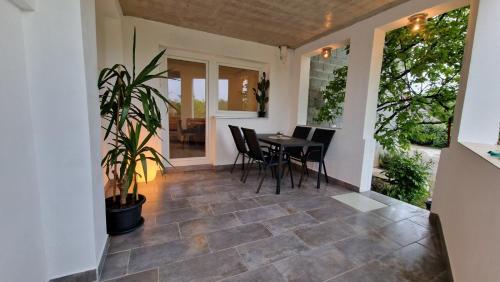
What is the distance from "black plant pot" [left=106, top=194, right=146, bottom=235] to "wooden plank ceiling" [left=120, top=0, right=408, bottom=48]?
256 centimetres

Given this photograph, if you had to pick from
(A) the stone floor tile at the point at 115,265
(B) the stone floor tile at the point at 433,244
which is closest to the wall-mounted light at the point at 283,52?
(B) the stone floor tile at the point at 433,244

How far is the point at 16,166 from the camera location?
1065 millimetres

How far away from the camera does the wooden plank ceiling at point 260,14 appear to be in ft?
9.11

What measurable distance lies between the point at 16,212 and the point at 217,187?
2.32 m

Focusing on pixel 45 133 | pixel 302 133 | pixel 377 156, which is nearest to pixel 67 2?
pixel 45 133

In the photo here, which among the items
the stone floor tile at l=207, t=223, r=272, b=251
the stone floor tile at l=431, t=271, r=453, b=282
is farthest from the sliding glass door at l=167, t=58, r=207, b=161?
A: the stone floor tile at l=431, t=271, r=453, b=282

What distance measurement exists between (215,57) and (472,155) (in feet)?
12.4

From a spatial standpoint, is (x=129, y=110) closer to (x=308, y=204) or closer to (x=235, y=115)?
(x=308, y=204)

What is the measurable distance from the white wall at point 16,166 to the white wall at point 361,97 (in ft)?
11.4

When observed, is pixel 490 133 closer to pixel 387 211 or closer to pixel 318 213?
pixel 387 211

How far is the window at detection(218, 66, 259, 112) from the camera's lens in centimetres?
427

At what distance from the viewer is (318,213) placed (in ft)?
8.23

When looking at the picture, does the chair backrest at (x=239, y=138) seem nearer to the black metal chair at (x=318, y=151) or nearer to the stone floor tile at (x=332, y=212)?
the black metal chair at (x=318, y=151)

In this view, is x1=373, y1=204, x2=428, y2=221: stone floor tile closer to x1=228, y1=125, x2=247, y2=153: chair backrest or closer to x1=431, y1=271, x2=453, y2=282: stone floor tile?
x1=431, y1=271, x2=453, y2=282: stone floor tile
